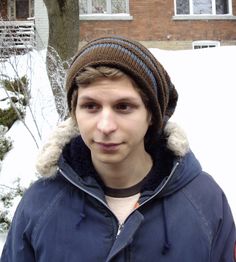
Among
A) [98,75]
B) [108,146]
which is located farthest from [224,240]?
[98,75]

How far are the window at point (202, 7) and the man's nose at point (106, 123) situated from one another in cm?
1852

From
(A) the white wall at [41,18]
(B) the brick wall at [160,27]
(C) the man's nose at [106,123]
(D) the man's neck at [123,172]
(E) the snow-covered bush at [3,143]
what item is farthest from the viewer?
(A) the white wall at [41,18]

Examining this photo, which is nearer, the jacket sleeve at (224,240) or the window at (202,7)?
the jacket sleeve at (224,240)

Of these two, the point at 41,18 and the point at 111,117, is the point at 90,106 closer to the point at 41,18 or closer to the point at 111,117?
the point at 111,117

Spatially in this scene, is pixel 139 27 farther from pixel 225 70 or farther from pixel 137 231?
pixel 137 231

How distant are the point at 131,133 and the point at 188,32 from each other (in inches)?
706

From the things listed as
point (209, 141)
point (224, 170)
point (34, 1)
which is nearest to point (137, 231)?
point (224, 170)

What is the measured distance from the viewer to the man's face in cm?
169

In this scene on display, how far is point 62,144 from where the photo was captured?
1985mm

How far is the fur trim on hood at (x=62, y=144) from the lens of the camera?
1.90 metres

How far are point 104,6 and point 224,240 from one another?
18.1 m

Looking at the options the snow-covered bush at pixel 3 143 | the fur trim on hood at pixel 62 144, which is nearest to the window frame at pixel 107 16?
the snow-covered bush at pixel 3 143

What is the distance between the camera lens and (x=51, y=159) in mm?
1913

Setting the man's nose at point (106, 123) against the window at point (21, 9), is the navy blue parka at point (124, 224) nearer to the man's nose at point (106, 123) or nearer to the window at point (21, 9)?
the man's nose at point (106, 123)
